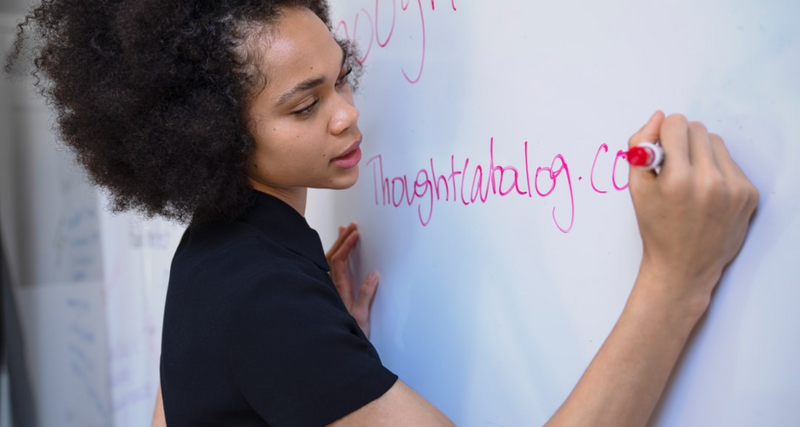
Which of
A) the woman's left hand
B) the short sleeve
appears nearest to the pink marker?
the short sleeve

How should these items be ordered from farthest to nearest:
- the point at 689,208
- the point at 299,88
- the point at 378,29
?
the point at 378,29 < the point at 299,88 < the point at 689,208

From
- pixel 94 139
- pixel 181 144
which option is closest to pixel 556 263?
pixel 181 144

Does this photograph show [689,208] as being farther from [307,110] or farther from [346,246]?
[346,246]

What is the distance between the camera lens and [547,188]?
2.11 ft

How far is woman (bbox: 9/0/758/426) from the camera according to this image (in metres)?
0.49

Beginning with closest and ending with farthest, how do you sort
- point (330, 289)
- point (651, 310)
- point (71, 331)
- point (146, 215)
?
point (651, 310), point (330, 289), point (146, 215), point (71, 331)

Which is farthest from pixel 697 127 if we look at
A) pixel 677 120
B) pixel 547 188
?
pixel 547 188

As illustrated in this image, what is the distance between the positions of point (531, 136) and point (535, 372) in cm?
21

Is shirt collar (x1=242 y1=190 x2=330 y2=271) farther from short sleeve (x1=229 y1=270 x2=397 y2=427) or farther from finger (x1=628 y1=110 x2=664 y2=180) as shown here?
finger (x1=628 y1=110 x2=664 y2=180)

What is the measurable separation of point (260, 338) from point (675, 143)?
327mm

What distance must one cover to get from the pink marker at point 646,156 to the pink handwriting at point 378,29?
33 centimetres

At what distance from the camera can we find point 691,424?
54cm

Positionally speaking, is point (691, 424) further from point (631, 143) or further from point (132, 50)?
point (132, 50)

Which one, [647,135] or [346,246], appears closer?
[647,135]
